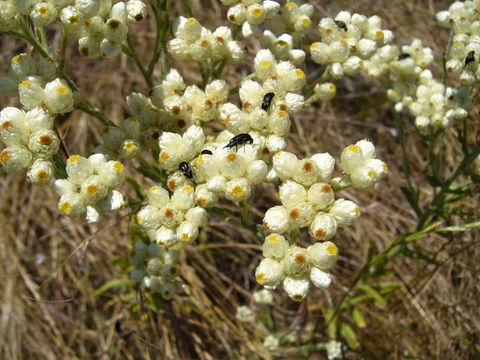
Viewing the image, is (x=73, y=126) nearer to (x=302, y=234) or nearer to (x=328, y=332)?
(x=302, y=234)

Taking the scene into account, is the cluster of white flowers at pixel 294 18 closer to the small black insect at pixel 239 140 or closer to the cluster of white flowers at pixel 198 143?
the cluster of white flowers at pixel 198 143

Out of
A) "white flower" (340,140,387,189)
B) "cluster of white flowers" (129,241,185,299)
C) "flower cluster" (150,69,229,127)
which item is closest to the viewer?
"white flower" (340,140,387,189)

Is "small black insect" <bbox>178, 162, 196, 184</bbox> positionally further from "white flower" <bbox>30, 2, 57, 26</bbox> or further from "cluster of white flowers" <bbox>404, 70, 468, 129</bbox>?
"cluster of white flowers" <bbox>404, 70, 468, 129</bbox>

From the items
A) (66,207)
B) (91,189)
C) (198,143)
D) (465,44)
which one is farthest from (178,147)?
(465,44)

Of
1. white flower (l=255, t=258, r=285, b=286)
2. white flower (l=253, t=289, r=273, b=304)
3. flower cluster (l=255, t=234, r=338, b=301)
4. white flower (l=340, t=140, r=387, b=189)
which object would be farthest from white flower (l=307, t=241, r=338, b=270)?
white flower (l=253, t=289, r=273, b=304)

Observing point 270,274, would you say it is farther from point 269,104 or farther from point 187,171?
point 269,104

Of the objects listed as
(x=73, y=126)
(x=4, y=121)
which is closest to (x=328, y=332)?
(x=4, y=121)

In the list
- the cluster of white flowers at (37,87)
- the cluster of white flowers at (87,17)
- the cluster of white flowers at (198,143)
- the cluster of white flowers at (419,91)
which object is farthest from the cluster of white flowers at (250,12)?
the cluster of white flowers at (419,91)
